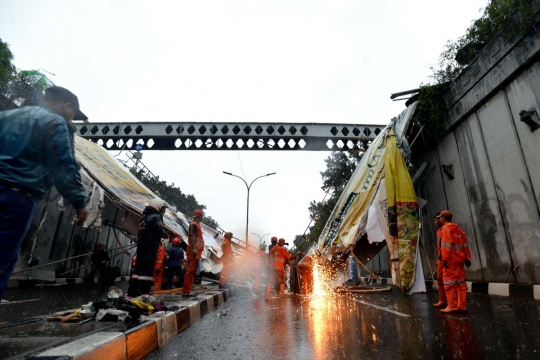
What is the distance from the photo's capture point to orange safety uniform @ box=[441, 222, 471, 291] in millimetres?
4840

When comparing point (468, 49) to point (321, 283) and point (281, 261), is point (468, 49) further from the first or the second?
point (321, 283)

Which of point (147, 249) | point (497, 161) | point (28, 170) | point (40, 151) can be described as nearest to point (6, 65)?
point (147, 249)

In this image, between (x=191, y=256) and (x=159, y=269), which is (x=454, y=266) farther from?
(x=159, y=269)

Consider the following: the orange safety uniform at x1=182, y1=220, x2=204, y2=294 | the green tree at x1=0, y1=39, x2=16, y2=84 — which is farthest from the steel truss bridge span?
the orange safety uniform at x1=182, y1=220, x2=204, y2=294

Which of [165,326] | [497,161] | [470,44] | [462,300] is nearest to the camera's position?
[165,326]

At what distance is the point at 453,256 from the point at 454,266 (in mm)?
155

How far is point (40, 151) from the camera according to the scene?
2521 mm

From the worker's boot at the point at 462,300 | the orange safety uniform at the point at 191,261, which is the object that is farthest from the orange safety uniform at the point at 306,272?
the worker's boot at the point at 462,300

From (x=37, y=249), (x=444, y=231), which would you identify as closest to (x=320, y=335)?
(x=444, y=231)

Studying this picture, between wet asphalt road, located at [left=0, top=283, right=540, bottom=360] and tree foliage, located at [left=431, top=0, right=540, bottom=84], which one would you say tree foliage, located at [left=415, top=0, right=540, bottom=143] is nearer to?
tree foliage, located at [left=431, top=0, right=540, bottom=84]

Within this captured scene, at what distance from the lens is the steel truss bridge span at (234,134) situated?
54.0 ft

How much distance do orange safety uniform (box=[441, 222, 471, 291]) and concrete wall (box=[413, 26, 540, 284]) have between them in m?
2.85

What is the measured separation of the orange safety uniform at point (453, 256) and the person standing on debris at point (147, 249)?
4954mm

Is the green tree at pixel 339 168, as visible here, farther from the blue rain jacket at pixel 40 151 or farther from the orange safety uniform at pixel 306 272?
the blue rain jacket at pixel 40 151
